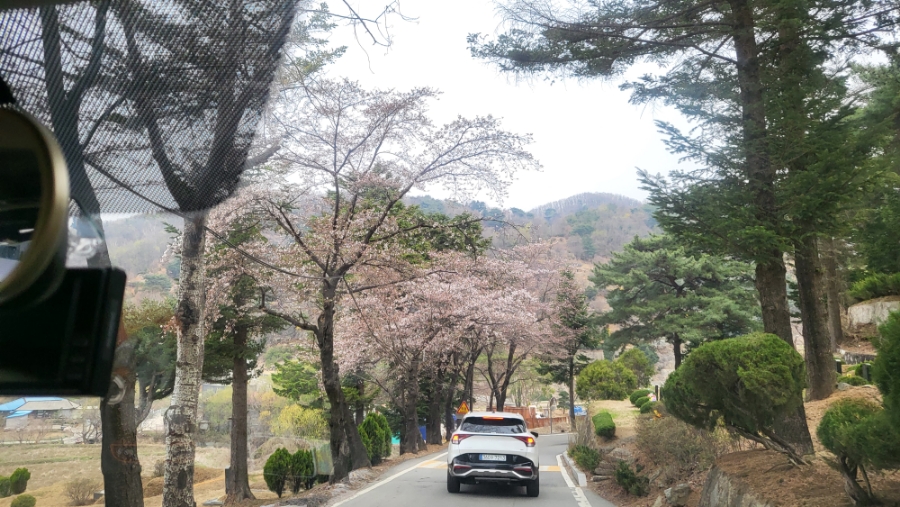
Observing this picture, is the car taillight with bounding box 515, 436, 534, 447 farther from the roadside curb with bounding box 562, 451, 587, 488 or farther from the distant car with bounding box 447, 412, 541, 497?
the roadside curb with bounding box 562, 451, 587, 488

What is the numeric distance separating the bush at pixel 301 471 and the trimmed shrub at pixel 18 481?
25.7ft

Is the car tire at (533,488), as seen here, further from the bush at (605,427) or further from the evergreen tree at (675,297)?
the evergreen tree at (675,297)

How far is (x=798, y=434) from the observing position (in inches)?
374

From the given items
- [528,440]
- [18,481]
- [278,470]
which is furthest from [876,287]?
[18,481]

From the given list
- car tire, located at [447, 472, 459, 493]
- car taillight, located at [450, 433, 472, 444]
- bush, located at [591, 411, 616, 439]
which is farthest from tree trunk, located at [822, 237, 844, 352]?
car tire, located at [447, 472, 459, 493]

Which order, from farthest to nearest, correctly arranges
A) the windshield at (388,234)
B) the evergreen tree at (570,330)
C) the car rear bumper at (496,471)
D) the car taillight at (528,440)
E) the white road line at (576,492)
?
the evergreen tree at (570,330) < the car taillight at (528,440) < the car rear bumper at (496,471) < the white road line at (576,492) < the windshield at (388,234)

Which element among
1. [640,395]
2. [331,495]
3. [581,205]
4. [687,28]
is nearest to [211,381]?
[331,495]

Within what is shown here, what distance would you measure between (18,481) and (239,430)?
6.34 metres

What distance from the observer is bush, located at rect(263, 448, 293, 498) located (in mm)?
21094

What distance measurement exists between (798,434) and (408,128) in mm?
10148

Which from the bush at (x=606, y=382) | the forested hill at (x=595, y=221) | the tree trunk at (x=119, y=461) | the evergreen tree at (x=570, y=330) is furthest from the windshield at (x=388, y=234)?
the forested hill at (x=595, y=221)

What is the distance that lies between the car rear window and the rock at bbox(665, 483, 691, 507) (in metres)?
3.49

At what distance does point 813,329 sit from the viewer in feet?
42.3

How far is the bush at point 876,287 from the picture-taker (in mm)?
21016
